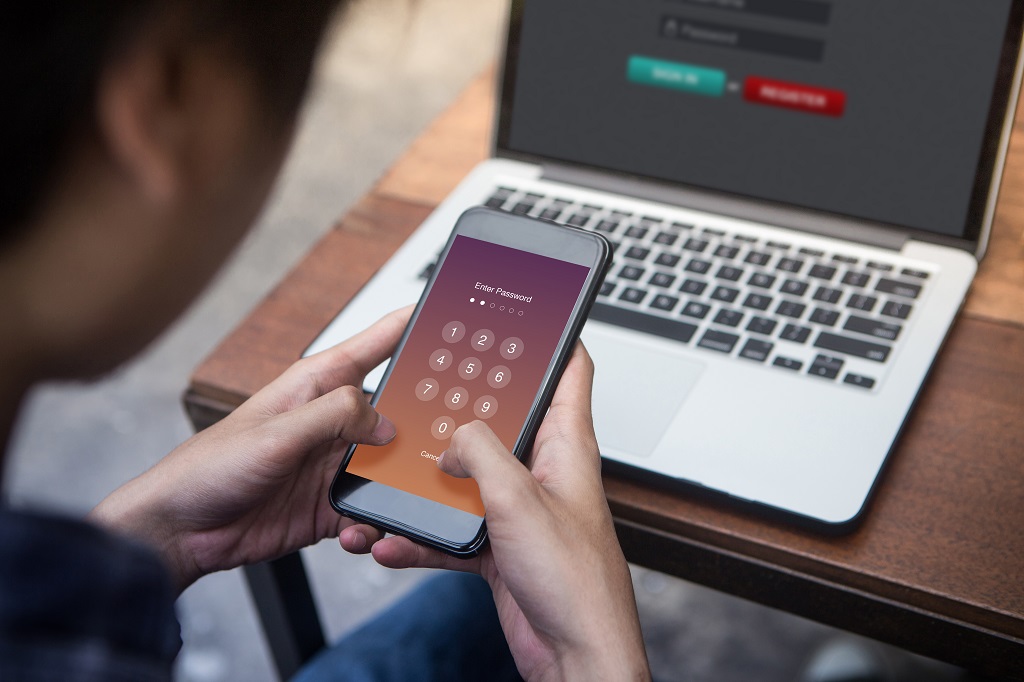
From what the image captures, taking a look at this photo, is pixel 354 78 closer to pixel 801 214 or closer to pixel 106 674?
pixel 801 214

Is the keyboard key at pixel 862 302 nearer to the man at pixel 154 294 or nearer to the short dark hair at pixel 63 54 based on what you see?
the man at pixel 154 294

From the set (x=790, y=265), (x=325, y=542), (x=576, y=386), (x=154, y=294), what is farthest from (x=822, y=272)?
(x=325, y=542)

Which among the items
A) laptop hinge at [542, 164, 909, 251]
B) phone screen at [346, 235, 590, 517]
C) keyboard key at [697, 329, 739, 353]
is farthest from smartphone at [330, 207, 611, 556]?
laptop hinge at [542, 164, 909, 251]

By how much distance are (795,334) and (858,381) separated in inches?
2.3

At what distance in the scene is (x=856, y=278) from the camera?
0.71m

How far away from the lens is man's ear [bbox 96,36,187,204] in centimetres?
32

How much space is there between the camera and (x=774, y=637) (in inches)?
49.4

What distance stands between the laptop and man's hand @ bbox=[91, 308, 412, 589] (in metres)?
0.05

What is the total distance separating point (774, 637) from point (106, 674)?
1.09m

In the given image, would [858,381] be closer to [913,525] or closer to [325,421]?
[913,525]

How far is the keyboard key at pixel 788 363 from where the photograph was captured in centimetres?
64

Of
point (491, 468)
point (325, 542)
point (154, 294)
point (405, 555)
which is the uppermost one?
point (154, 294)

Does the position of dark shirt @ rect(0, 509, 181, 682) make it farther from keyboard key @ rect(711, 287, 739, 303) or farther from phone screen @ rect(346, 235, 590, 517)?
keyboard key @ rect(711, 287, 739, 303)

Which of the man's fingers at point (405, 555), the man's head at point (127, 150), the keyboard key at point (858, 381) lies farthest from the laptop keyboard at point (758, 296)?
the man's head at point (127, 150)
